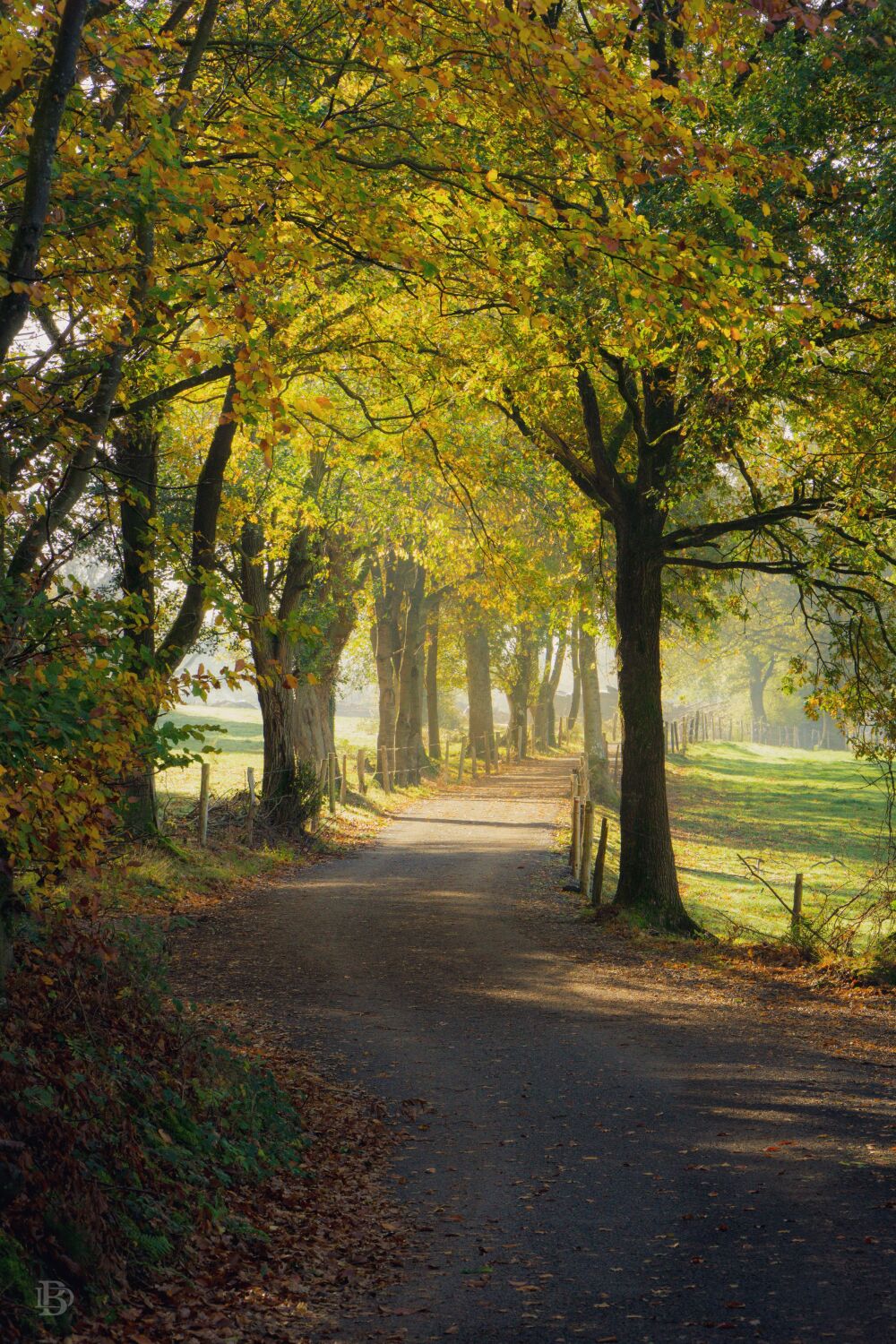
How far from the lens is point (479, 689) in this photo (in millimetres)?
49781

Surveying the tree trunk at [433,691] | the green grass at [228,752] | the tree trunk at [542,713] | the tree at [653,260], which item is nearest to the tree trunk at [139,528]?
the green grass at [228,752]

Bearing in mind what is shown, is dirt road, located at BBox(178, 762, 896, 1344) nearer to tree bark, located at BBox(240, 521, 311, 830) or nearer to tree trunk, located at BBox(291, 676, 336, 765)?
tree bark, located at BBox(240, 521, 311, 830)

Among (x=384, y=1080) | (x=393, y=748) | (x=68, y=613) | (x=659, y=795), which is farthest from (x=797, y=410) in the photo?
(x=393, y=748)

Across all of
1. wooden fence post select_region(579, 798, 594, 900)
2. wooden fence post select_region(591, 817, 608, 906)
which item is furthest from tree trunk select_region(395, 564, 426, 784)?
wooden fence post select_region(591, 817, 608, 906)

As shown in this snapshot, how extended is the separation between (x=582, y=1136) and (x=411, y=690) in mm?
34213

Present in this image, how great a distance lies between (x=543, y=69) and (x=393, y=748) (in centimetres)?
3208

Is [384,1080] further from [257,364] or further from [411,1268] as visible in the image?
[257,364]

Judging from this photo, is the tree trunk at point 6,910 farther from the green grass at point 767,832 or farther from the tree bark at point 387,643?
the tree bark at point 387,643

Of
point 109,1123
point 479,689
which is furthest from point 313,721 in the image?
point 109,1123

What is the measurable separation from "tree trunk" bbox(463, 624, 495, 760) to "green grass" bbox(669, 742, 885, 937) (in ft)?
26.1

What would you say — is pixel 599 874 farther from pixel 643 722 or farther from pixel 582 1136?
pixel 582 1136

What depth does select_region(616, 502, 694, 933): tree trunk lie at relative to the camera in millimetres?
17594

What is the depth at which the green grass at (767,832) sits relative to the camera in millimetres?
24234

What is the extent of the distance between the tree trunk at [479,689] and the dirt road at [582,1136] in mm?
32109
